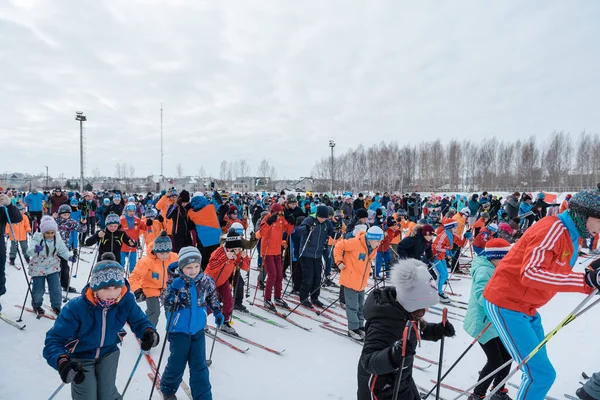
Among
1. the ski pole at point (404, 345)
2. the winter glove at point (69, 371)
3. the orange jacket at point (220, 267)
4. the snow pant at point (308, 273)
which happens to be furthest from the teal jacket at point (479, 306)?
the winter glove at point (69, 371)

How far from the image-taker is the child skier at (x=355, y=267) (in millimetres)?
4660

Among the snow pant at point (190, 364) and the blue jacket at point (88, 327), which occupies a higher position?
the blue jacket at point (88, 327)

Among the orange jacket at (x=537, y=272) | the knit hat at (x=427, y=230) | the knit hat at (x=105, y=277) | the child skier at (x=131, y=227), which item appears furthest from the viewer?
the child skier at (x=131, y=227)

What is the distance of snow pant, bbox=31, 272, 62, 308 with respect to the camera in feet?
16.0

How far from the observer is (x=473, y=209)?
13.8 metres

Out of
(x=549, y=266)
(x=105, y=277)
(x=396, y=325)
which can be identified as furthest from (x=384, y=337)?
(x=105, y=277)

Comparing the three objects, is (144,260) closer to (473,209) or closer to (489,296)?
(489,296)

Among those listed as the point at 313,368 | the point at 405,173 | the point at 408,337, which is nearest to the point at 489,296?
the point at 408,337

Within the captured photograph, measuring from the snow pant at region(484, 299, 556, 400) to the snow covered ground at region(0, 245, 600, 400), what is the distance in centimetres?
121

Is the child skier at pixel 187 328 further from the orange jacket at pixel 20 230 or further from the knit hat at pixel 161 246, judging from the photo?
the orange jacket at pixel 20 230

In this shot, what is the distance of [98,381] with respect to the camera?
8.02 ft

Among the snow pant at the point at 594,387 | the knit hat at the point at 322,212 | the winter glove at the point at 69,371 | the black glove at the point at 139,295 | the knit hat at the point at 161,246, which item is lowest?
the snow pant at the point at 594,387

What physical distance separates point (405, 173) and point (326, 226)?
47.4 metres

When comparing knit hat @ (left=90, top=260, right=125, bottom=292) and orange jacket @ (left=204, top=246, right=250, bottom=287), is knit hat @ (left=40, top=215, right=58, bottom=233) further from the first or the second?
knit hat @ (left=90, top=260, right=125, bottom=292)
